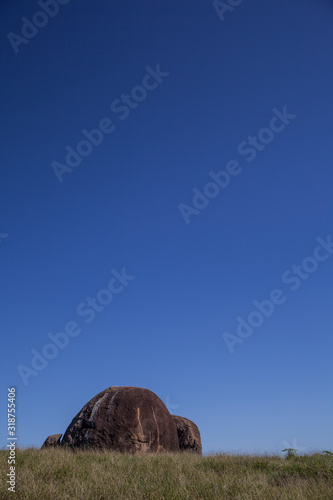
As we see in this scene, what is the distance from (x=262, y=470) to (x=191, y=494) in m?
4.49

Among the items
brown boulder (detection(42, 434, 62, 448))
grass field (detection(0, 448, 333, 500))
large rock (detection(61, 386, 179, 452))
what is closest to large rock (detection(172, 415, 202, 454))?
large rock (detection(61, 386, 179, 452))

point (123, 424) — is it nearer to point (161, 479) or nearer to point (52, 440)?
point (52, 440)

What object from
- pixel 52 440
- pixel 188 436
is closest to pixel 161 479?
pixel 188 436

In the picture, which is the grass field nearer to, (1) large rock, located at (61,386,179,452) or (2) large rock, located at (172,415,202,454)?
(1) large rock, located at (61,386,179,452)

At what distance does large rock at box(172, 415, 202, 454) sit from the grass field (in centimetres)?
850

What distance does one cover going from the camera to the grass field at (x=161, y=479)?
911 centimetres

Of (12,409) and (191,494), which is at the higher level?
(12,409)

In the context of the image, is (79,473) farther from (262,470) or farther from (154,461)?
(262,470)

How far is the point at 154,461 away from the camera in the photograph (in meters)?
13.7

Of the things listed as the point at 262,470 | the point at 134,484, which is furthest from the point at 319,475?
the point at 134,484

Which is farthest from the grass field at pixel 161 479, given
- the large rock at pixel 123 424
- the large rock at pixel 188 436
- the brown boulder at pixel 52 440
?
the large rock at pixel 188 436

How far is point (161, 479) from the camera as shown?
10.5 meters

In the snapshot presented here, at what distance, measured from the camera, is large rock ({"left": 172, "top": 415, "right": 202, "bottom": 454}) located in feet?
72.1

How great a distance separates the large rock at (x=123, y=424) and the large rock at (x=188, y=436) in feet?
9.22
